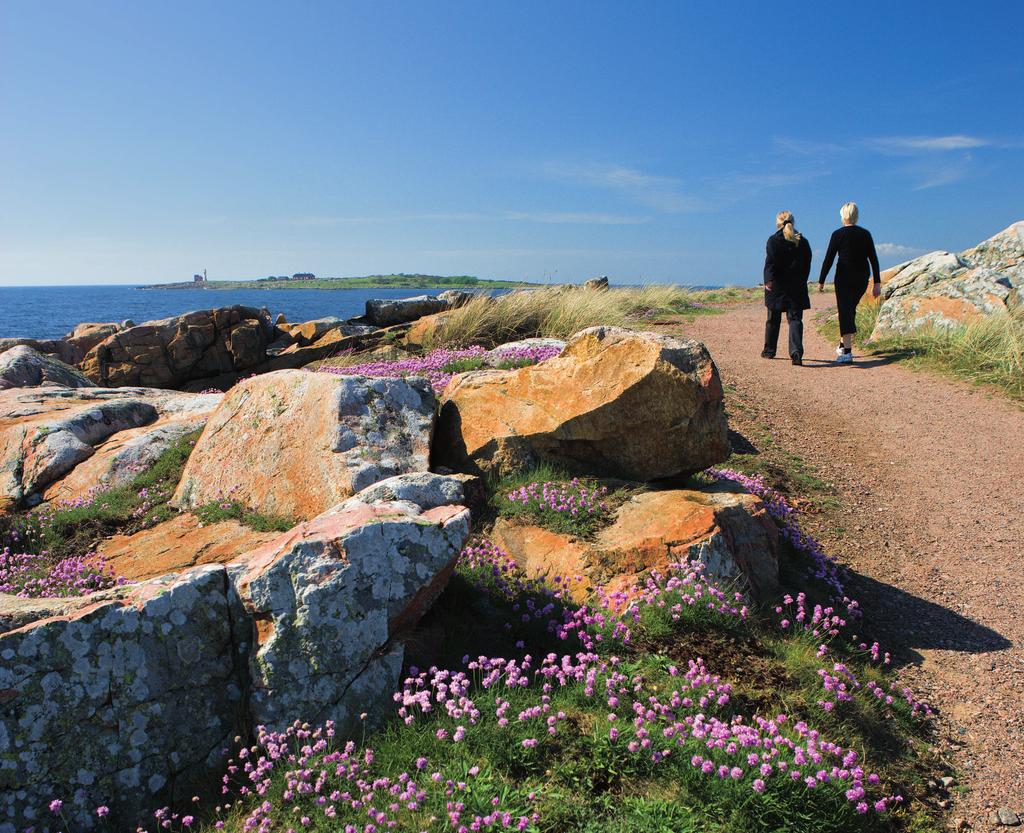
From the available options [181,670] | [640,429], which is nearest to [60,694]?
[181,670]

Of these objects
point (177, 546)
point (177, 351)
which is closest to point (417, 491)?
point (177, 546)

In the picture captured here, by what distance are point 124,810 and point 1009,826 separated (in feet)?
17.5

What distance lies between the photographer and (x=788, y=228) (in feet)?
49.2

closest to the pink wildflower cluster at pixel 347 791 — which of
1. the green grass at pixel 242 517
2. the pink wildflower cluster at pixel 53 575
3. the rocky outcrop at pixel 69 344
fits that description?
the green grass at pixel 242 517

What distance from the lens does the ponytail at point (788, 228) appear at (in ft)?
49.3

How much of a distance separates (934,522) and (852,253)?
28.7 feet

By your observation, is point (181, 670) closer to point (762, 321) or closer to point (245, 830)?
point (245, 830)

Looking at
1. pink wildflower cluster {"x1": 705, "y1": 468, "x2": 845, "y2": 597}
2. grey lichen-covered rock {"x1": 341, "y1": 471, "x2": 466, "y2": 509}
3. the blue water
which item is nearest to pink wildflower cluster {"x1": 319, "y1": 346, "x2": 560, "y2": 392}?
pink wildflower cluster {"x1": 705, "y1": 468, "x2": 845, "y2": 597}

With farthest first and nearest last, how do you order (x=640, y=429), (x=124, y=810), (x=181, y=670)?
(x=640, y=429) < (x=181, y=670) < (x=124, y=810)

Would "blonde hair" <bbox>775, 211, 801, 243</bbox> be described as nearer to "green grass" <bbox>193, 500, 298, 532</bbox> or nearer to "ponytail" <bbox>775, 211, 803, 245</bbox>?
"ponytail" <bbox>775, 211, 803, 245</bbox>

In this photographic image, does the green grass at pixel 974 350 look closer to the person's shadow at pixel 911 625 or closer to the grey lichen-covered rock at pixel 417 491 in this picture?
the person's shadow at pixel 911 625

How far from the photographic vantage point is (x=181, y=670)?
4.10m

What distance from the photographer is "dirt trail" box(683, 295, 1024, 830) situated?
527 centimetres

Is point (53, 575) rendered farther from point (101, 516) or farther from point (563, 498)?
point (563, 498)
